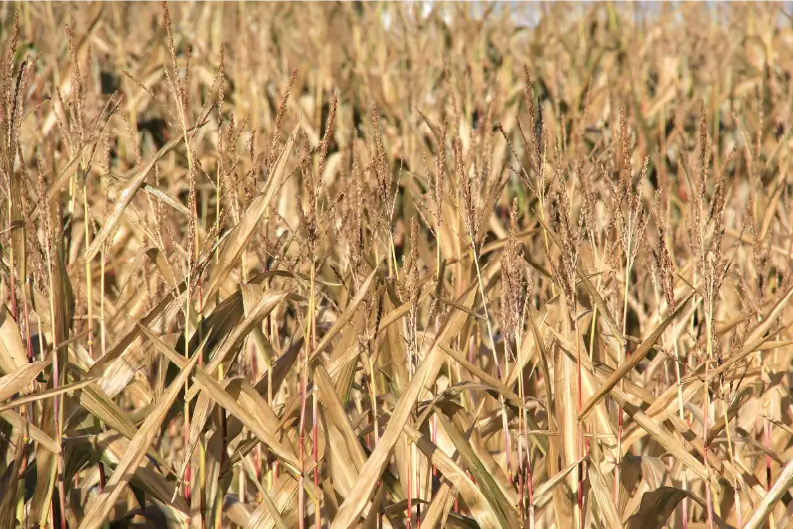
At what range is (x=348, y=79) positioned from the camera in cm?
420

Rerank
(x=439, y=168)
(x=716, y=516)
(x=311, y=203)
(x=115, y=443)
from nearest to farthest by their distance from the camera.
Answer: (x=311, y=203) < (x=439, y=168) < (x=115, y=443) < (x=716, y=516)

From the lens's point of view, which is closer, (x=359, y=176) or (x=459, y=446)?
(x=459, y=446)

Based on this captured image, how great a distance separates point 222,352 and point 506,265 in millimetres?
477

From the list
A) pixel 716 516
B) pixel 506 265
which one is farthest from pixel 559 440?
pixel 716 516

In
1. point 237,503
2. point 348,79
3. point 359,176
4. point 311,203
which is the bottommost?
point 237,503

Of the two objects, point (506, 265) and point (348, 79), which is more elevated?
point (348, 79)

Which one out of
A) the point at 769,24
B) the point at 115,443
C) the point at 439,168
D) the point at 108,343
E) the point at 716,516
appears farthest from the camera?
the point at 769,24

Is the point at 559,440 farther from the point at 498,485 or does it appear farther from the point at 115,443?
the point at 115,443

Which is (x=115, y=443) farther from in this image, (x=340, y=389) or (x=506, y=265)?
(x=506, y=265)

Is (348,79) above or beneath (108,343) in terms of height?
above

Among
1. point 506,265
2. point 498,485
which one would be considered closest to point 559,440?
point 498,485

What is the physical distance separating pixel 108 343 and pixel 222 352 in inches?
39.4

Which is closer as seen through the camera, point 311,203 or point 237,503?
point 311,203

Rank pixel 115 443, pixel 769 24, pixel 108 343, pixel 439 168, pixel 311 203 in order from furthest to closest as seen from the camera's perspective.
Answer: pixel 769 24 → pixel 108 343 → pixel 115 443 → pixel 439 168 → pixel 311 203
